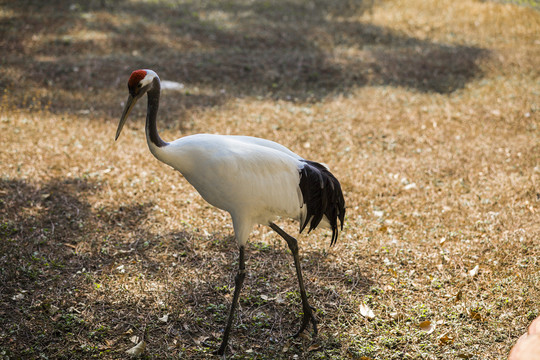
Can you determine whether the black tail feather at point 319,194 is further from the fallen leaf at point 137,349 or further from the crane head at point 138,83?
the fallen leaf at point 137,349

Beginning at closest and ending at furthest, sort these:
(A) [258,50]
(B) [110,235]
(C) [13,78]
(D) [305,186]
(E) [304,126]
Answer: (D) [305,186]
(B) [110,235]
(E) [304,126]
(C) [13,78]
(A) [258,50]

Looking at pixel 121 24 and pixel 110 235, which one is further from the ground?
pixel 121 24

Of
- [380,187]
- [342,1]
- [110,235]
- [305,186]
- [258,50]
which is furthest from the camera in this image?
[342,1]

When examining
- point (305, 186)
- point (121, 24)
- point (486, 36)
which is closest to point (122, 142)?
point (305, 186)

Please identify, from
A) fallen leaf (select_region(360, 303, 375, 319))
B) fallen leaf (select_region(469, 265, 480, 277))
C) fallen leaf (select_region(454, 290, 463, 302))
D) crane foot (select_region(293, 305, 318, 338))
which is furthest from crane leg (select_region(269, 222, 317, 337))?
fallen leaf (select_region(469, 265, 480, 277))

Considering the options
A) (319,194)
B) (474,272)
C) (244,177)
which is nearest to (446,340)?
(474,272)

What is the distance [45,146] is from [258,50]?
4.59 meters

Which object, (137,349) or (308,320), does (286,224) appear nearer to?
(308,320)

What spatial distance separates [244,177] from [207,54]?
6.05 meters

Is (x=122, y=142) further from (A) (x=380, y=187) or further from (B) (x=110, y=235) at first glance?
(A) (x=380, y=187)

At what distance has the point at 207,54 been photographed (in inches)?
328

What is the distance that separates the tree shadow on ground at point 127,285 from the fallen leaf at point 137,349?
6 centimetres

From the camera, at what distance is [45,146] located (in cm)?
520

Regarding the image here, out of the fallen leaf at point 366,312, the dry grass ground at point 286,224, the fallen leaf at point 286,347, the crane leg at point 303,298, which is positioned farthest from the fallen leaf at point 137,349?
the fallen leaf at point 366,312
